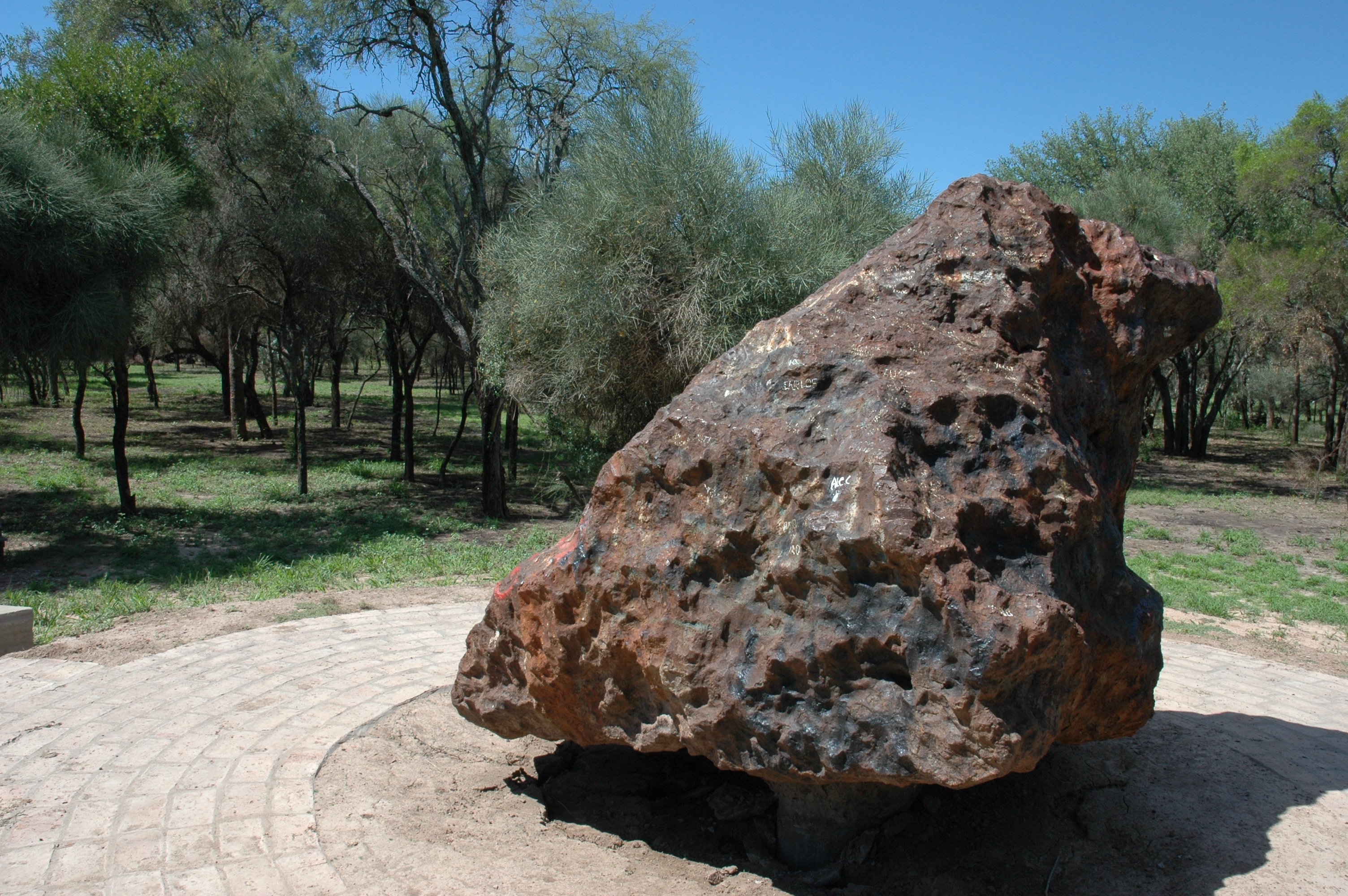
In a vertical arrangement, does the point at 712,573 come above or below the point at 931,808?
above

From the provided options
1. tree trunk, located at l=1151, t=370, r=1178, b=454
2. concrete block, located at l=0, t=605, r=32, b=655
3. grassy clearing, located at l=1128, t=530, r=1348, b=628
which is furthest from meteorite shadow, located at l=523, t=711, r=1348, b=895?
tree trunk, located at l=1151, t=370, r=1178, b=454

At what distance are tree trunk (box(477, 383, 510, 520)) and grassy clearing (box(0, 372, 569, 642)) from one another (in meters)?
0.44

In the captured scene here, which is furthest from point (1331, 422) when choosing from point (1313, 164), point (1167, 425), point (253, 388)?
point (253, 388)

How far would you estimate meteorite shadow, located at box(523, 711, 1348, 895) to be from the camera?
11.4 ft

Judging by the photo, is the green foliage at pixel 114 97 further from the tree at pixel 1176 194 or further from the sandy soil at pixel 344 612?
the tree at pixel 1176 194

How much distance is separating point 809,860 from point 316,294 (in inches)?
589

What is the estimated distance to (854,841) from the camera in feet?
11.6

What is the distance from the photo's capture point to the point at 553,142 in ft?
45.2

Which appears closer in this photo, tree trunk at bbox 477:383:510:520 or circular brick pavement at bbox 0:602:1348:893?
circular brick pavement at bbox 0:602:1348:893

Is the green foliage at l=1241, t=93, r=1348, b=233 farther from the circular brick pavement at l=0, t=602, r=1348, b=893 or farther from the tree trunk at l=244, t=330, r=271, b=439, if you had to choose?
the tree trunk at l=244, t=330, r=271, b=439

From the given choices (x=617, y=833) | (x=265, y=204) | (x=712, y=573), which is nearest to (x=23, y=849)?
(x=617, y=833)

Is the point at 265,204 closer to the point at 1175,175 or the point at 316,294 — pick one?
the point at 316,294

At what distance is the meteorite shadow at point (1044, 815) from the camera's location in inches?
137

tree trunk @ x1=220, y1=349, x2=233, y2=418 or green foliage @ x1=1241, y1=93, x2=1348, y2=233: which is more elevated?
green foliage @ x1=1241, y1=93, x2=1348, y2=233
